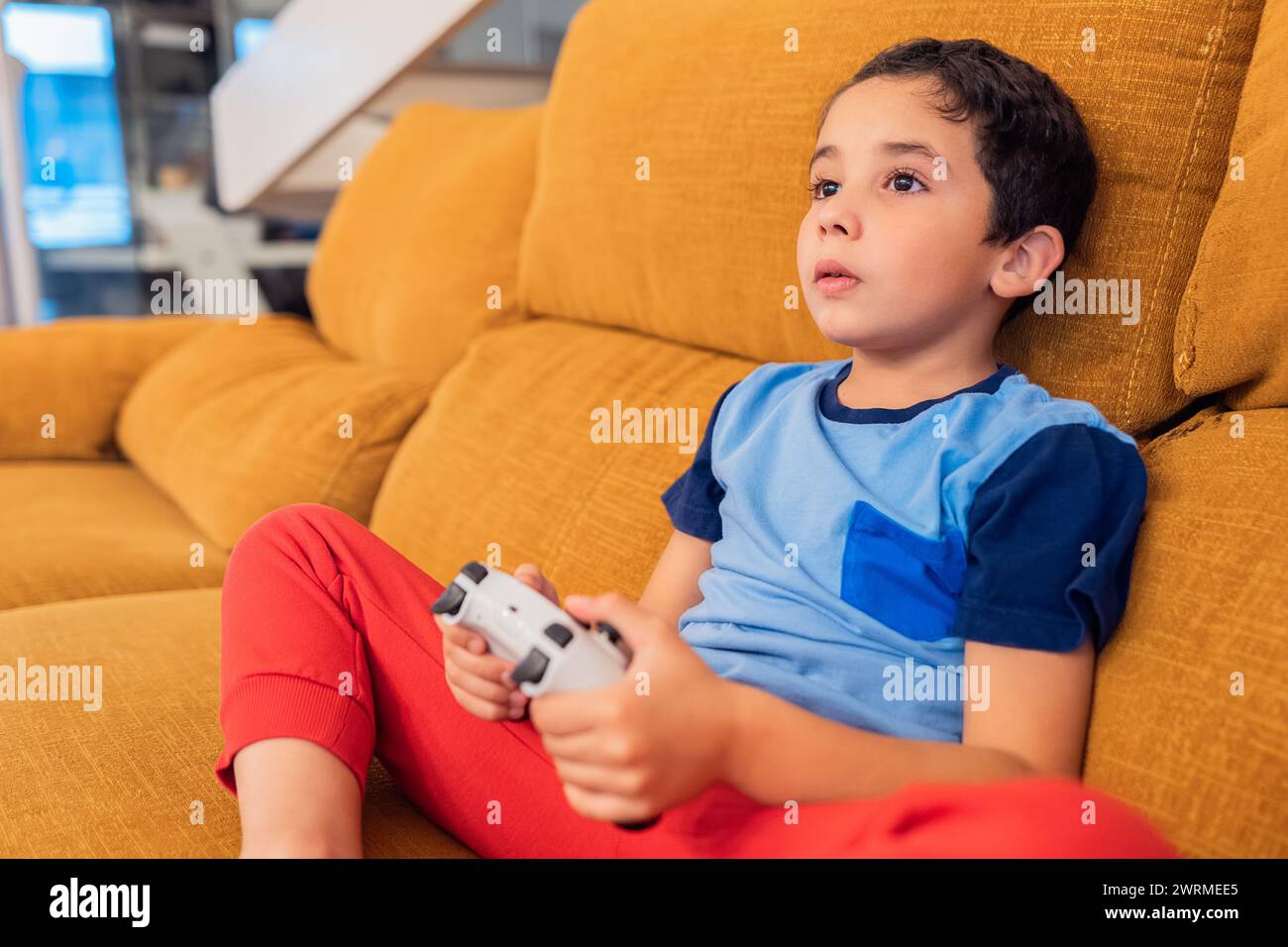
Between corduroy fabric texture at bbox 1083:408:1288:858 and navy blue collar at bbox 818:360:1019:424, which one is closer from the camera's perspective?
corduroy fabric texture at bbox 1083:408:1288:858

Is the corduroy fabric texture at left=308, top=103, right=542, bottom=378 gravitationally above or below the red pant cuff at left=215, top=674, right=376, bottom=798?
above

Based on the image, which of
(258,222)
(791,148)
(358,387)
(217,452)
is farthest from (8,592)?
(258,222)

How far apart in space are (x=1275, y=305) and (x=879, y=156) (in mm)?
284

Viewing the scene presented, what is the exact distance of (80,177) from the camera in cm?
447

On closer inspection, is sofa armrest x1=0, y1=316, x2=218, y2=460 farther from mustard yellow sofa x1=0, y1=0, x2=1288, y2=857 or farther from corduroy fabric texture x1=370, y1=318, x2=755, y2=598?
corduroy fabric texture x1=370, y1=318, x2=755, y2=598

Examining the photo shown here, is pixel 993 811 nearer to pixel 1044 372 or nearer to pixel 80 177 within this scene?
pixel 1044 372

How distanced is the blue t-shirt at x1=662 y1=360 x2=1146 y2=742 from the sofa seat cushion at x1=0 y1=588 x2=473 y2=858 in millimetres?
290

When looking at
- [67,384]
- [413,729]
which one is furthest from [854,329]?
[67,384]

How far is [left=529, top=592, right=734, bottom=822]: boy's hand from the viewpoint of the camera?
600 millimetres

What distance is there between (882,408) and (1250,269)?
0.87ft

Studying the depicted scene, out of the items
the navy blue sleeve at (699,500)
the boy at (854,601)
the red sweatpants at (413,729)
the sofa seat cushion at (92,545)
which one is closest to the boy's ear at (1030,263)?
the boy at (854,601)

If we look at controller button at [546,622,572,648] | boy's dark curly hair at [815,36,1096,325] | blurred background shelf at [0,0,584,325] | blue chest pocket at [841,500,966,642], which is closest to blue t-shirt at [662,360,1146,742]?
blue chest pocket at [841,500,966,642]

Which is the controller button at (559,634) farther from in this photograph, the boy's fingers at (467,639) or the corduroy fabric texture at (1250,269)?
the corduroy fabric texture at (1250,269)

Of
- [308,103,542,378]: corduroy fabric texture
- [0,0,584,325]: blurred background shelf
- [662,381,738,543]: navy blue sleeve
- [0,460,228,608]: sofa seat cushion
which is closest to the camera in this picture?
[662,381,738,543]: navy blue sleeve
